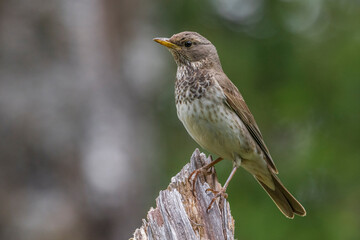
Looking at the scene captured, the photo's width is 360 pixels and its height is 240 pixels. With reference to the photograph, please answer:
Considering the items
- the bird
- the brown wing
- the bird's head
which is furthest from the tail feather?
the bird's head

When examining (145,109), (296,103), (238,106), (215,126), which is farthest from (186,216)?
(296,103)

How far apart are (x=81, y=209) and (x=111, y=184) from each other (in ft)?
1.24

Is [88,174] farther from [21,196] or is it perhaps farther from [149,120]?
[149,120]

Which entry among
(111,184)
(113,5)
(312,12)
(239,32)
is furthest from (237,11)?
(111,184)

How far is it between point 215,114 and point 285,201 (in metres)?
1.18

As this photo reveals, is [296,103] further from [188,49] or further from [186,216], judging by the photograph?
[186,216]

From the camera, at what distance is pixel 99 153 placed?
6.49 metres

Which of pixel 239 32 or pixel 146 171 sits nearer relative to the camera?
pixel 146 171

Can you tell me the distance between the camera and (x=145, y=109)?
7.43m

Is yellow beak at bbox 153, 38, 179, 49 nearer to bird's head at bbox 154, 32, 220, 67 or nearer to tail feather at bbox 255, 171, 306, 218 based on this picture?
bird's head at bbox 154, 32, 220, 67

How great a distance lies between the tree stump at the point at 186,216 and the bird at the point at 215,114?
44cm

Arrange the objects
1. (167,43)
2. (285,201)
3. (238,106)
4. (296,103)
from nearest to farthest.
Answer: (238,106), (167,43), (285,201), (296,103)

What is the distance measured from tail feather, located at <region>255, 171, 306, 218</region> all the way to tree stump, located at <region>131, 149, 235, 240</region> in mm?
1425

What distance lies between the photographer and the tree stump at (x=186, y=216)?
13.8 feet
